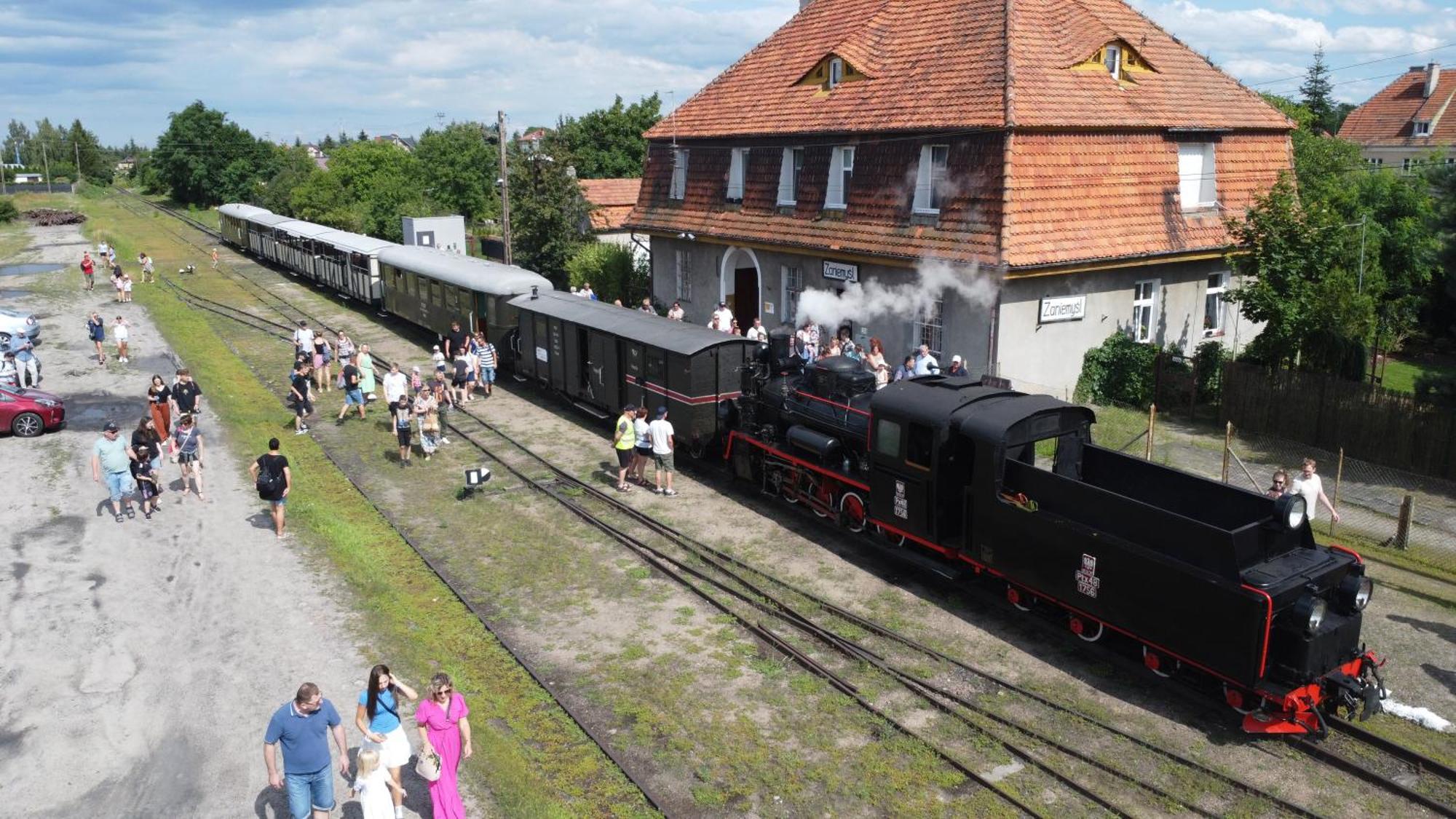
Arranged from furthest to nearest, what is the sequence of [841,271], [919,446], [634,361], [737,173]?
[737,173]
[841,271]
[634,361]
[919,446]

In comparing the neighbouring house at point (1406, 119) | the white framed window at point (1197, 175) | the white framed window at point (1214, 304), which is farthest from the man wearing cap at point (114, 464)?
the neighbouring house at point (1406, 119)

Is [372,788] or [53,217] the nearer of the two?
[372,788]

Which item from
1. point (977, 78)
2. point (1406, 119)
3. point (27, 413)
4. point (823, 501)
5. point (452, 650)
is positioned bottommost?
point (452, 650)

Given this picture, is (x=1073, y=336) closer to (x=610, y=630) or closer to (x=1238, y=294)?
(x=1238, y=294)

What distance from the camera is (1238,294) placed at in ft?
68.6

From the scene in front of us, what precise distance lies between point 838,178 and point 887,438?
12236mm

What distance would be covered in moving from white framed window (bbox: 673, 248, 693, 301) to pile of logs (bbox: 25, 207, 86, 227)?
6451 cm

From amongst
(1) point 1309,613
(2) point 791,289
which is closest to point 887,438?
(1) point 1309,613

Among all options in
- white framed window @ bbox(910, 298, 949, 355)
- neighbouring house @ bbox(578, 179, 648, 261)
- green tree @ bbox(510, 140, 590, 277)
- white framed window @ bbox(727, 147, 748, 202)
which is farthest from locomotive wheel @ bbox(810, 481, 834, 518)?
neighbouring house @ bbox(578, 179, 648, 261)

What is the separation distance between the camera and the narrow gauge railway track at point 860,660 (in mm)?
9125

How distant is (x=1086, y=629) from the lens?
38.2 feet

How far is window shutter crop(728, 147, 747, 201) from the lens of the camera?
2697 centimetres

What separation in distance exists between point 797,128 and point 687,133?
4741mm

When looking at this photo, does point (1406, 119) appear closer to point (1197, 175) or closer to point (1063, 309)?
point (1197, 175)
